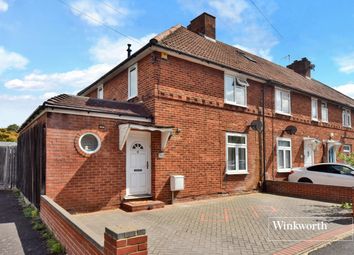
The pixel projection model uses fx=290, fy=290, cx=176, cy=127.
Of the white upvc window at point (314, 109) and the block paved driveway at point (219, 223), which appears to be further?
the white upvc window at point (314, 109)

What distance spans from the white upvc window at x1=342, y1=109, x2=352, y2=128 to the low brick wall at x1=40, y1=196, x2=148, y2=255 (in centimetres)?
2104

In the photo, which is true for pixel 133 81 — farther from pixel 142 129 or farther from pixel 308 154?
pixel 308 154

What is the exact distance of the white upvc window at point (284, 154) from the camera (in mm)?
15078

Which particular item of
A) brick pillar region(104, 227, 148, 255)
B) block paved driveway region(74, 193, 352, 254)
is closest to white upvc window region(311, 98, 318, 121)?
block paved driveway region(74, 193, 352, 254)

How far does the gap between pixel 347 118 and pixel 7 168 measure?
23.2 m

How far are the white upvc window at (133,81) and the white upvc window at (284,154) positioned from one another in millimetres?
7944

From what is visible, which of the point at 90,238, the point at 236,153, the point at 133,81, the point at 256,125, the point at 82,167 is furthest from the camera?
the point at 256,125

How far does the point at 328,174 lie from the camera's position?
41.9 feet

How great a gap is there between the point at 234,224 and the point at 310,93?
1242 cm

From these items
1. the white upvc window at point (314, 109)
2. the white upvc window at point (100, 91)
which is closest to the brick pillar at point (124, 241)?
the white upvc window at point (100, 91)

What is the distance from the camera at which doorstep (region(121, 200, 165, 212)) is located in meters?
8.74

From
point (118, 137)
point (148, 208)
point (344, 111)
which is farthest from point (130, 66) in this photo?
point (344, 111)

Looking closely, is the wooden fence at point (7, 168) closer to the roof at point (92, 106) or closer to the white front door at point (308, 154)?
the roof at point (92, 106)

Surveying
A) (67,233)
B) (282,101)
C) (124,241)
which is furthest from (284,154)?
(124,241)
